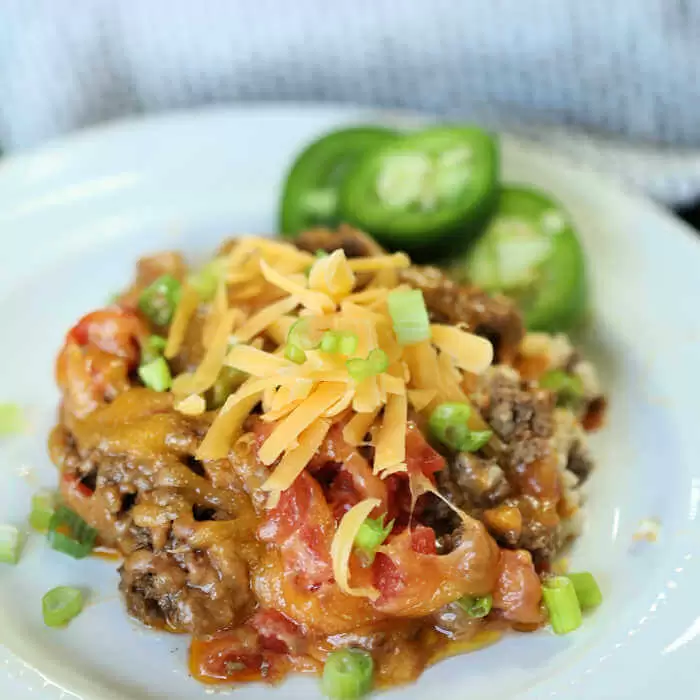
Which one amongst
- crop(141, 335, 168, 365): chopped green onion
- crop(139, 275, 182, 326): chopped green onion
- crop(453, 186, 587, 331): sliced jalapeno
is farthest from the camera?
crop(453, 186, 587, 331): sliced jalapeno

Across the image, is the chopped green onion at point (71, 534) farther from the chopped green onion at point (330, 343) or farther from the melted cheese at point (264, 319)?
the chopped green onion at point (330, 343)

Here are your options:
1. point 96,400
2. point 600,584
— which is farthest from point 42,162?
point 600,584

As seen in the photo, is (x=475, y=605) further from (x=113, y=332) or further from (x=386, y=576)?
(x=113, y=332)

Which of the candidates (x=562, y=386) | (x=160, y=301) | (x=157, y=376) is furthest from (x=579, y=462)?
(x=160, y=301)

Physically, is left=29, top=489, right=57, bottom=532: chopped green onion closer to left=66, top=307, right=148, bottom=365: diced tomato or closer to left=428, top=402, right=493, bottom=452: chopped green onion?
left=66, top=307, right=148, bottom=365: diced tomato

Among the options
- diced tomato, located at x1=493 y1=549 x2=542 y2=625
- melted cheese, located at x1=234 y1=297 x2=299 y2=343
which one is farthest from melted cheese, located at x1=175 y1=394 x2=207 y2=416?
diced tomato, located at x1=493 y1=549 x2=542 y2=625

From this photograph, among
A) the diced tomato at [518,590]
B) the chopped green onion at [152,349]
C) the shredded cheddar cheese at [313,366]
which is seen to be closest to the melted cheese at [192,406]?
the shredded cheddar cheese at [313,366]
